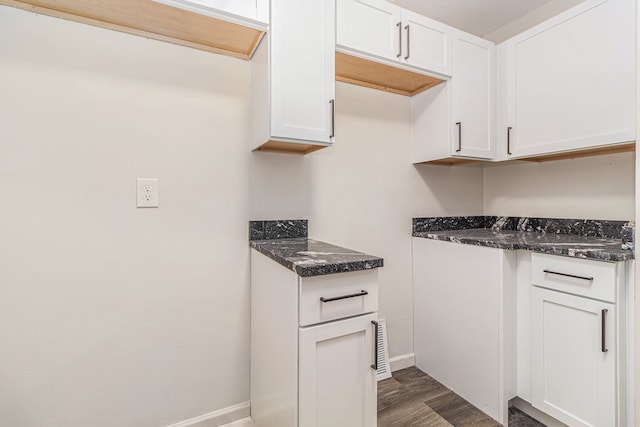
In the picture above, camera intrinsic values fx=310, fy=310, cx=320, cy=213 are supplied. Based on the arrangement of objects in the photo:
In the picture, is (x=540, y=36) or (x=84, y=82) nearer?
(x=84, y=82)

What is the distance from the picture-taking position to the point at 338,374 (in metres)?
1.10

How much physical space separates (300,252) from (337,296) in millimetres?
271

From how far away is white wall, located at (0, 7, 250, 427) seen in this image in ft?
3.95

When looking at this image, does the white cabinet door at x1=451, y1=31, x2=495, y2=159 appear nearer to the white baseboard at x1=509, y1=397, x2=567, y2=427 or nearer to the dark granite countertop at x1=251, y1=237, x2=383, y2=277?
the dark granite countertop at x1=251, y1=237, x2=383, y2=277

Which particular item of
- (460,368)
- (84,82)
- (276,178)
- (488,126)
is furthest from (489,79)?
(84,82)

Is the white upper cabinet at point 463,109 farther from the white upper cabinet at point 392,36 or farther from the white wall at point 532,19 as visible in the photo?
the white wall at point 532,19

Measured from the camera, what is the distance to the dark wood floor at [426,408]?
5.11 feet

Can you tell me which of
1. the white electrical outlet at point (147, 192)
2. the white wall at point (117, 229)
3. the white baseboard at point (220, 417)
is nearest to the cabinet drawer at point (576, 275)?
the white wall at point (117, 229)

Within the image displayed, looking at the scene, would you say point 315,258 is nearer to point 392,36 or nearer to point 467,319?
point 467,319

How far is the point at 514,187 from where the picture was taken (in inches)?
87.3

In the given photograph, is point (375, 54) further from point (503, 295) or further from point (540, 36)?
point (503, 295)

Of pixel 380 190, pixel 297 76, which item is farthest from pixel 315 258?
pixel 380 190

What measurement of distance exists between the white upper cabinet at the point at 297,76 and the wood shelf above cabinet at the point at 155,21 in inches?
5.4

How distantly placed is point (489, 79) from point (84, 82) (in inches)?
85.3
